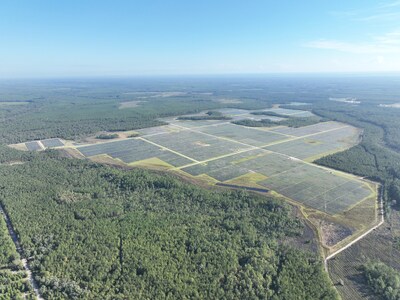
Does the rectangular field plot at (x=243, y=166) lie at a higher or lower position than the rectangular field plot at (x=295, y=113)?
lower

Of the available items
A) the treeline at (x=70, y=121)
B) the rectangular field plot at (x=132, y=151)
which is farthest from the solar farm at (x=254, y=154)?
the treeline at (x=70, y=121)

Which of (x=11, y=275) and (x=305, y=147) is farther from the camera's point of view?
(x=305, y=147)

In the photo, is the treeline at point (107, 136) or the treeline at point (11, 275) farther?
the treeline at point (107, 136)

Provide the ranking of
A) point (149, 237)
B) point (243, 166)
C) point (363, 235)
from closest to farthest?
point (149, 237), point (363, 235), point (243, 166)

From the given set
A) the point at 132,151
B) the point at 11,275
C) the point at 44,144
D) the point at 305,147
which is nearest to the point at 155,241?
the point at 11,275

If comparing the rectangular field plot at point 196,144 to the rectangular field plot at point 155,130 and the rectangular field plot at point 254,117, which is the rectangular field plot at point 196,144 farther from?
the rectangular field plot at point 254,117

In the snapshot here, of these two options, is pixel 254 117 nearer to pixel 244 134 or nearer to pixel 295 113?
pixel 295 113

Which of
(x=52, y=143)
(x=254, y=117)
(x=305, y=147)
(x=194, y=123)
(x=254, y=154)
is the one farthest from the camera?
(x=254, y=117)

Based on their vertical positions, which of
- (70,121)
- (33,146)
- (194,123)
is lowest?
(33,146)
